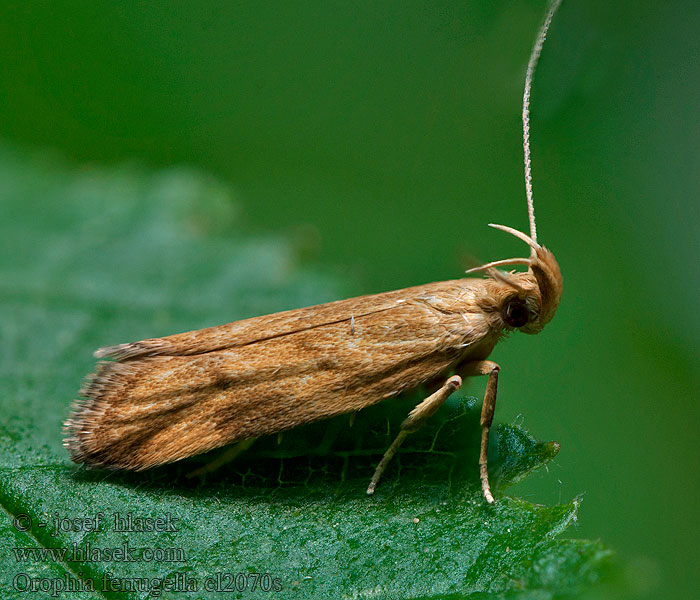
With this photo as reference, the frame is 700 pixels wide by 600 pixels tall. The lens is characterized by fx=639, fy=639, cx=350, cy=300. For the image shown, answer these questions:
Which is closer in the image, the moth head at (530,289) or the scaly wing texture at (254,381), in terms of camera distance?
the scaly wing texture at (254,381)

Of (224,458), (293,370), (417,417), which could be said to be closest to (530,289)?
(417,417)

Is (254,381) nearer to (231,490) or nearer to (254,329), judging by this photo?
(254,329)

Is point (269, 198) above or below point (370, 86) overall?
below

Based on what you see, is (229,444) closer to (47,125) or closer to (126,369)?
(126,369)

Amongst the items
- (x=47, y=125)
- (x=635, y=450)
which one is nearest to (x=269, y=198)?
(x=47, y=125)

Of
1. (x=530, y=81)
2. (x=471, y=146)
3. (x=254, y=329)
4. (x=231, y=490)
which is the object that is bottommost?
(x=231, y=490)

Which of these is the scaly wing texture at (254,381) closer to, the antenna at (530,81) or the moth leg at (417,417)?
the moth leg at (417,417)

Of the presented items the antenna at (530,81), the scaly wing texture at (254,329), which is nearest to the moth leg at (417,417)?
the scaly wing texture at (254,329)
